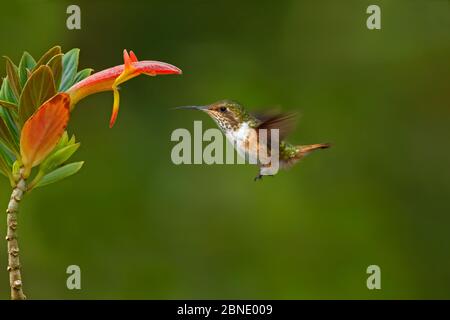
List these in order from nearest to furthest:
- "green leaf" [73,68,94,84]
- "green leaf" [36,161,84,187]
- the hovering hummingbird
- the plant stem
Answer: the plant stem, "green leaf" [36,161,84,187], "green leaf" [73,68,94,84], the hovering hummingbird

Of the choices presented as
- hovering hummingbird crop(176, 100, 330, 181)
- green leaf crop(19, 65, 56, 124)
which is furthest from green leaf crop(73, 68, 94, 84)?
hovering hummingbird crop(176, 100, 330, 181)

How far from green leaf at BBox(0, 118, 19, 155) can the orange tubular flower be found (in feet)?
0.23

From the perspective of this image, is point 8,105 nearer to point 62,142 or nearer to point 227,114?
point 62,142

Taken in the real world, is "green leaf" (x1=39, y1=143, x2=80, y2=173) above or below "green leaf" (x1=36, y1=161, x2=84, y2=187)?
above

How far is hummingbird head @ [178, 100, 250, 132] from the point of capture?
47.6 inches

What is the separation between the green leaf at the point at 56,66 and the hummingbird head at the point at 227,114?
1.87ft

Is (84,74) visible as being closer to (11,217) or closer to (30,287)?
(11,217)

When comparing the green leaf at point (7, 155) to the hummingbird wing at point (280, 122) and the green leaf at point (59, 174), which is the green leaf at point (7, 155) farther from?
the hummingbird wing at point (280, 122)

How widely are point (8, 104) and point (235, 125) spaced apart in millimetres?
654

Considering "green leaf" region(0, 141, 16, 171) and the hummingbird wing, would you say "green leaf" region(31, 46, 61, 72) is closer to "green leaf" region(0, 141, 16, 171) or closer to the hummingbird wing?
"green leaf" region(0, 141, 16, 171)

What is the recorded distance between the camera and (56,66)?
624 millimetres

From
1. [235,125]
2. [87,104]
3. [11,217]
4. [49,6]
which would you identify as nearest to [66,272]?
[87,104]

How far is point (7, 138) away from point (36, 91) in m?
0.07

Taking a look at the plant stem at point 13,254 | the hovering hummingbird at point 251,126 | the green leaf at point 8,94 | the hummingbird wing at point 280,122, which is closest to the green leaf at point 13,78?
the green leaf at point 8,94
